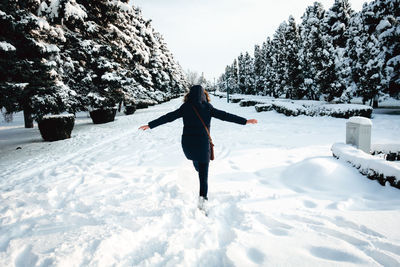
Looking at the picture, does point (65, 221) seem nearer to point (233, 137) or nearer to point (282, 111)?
point (233, 137)

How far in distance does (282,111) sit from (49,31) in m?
15.0

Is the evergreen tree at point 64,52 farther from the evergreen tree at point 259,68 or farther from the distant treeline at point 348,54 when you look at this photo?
the evergreen tree at point 259,68

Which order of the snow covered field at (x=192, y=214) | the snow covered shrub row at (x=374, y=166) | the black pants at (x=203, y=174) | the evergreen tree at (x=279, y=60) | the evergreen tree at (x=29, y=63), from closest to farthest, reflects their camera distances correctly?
the snow covered field at (x=192, y=214), the black pants at (x=203, y=174), the snow covered shrub row at (x=374, y=166), the evergreen tree at (x=29, y=63), the evergreen tree at (x=279, y=60)

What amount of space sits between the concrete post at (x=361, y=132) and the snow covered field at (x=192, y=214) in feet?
3.23

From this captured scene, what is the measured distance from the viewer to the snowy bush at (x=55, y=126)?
29.1 ft

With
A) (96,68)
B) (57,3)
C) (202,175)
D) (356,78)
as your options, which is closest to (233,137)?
(202,175)

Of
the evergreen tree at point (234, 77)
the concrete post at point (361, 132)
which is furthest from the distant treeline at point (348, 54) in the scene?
the evergreen tree at point (234, 77)

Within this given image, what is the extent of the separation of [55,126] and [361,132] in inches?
420

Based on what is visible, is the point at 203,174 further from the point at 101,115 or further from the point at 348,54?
the point at 348,54

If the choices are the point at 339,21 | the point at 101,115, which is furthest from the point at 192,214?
the point at 339,21

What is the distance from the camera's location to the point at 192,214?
331 cm

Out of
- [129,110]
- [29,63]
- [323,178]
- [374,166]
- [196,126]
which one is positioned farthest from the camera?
[129,110]

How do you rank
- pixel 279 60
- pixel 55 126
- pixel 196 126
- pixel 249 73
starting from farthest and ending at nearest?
pixel 249 73, pixel 279 60, pixel 55 126, pixel 196 126

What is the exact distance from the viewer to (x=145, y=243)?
2637 millimetres
